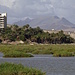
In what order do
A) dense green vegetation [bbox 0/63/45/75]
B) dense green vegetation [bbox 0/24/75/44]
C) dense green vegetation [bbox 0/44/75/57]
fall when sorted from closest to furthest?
dense green vegetation [bbox 0/63/45/75]
dense green vegetation [bbox 0/44/75/57]
dense green vegetation [bbox 0/24/75/44]

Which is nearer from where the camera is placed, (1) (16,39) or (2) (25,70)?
(2) (25,70)

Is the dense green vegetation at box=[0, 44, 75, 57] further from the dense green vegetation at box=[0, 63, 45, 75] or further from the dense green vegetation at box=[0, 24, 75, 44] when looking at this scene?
the dense green vegetation at box=[0, 24, 75, 44]

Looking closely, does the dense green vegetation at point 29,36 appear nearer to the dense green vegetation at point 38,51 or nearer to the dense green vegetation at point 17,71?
the dense green vegetation at point 38,51

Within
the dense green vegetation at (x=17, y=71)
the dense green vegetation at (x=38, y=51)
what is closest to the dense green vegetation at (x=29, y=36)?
the dense green vegetation at (x=38, y=51)

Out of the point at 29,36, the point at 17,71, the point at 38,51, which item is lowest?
the point at 17,71

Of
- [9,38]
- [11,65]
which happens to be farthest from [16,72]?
[9,38]

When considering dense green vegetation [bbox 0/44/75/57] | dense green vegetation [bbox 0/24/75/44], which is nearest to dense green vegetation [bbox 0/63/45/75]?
dense green vegetation [bbox 0/44/75/57]

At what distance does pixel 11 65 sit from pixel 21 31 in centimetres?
12984

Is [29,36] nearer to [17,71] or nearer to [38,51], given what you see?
[38,51]

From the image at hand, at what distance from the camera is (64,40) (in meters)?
160

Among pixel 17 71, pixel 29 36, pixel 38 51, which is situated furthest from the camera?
pixel 29 36

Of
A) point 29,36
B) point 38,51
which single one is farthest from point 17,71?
point 29,36

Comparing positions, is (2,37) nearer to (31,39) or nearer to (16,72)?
(31,39)

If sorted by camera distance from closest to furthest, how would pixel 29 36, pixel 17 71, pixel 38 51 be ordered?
pixel 17 71
pixel 38 51
pixel 29 36
